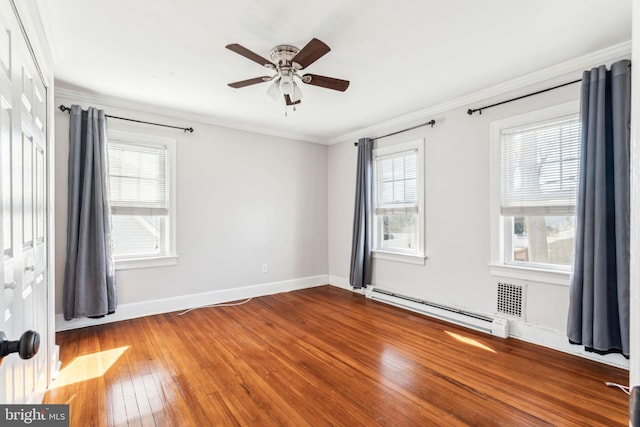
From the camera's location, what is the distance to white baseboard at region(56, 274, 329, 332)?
11.8ft

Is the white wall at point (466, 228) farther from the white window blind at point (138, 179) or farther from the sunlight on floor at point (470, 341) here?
the white window blind at point (138, 179)

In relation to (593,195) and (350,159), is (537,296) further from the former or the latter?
(350,159)

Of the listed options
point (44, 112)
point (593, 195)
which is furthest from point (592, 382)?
point (44, 112)

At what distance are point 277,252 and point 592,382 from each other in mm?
3896

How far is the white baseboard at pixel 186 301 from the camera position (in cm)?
A: 360

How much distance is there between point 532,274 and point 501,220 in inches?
23.8

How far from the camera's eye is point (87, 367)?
268 centimetres

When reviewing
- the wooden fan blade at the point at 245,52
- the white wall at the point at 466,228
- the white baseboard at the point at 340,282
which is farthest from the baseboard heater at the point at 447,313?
the wooden fan blade at the point at 245,52

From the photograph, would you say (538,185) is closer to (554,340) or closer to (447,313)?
(554,340)

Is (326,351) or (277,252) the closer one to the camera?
(326,351)

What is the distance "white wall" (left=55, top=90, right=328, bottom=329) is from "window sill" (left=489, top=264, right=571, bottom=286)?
2.94 m

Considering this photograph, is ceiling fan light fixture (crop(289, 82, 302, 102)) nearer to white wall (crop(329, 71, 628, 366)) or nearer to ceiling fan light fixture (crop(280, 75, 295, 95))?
ceiling fan light fixture (crop(280, 75, 295, 95))

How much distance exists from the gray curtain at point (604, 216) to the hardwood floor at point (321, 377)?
41 centimetres

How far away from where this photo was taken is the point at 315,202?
5594 millimetres
